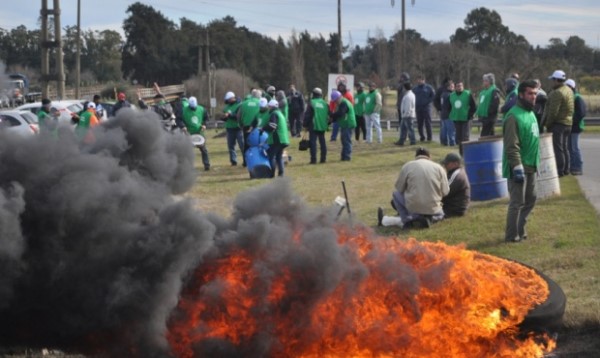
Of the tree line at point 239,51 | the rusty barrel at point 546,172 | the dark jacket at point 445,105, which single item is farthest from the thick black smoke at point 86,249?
the tree line at point 239,51

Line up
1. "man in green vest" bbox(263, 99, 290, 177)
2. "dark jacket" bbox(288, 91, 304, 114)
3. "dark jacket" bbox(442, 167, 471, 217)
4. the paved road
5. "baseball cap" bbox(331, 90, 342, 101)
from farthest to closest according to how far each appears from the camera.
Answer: "dark jacket" bbox(288, 91, 304, 114), "baseball cap" bbox(331, 90, 342, 101), "man in green vest" bbox(263, 99, 290, 177), the paved road, "dark jacket" bbox(442, 167, 471, 217)

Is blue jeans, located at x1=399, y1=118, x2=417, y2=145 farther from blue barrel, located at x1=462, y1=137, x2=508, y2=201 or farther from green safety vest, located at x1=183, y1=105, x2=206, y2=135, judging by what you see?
blue barrel, located at x1=462, y1=137, x2=508, y2=201

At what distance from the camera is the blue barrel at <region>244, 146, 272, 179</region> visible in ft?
60.2

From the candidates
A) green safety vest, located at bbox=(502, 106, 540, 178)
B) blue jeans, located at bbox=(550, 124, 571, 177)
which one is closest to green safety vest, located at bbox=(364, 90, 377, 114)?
blue jeans, located at bbox=(550, 124, 571, 177)

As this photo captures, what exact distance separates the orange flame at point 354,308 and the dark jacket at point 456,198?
6.16 m

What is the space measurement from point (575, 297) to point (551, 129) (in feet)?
25.8

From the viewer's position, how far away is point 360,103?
25062 mm

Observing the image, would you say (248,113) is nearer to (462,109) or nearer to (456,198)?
(462,109)

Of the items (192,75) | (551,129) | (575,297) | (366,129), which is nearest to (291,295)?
(575,297)

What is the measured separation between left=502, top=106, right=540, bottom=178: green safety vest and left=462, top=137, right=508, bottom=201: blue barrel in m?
3.14

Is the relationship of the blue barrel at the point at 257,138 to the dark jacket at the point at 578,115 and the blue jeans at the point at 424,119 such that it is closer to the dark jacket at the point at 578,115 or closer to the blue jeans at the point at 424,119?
the dark jacket at the point at 578,115

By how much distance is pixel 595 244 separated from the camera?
33.3 feet

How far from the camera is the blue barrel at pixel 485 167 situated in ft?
43.3

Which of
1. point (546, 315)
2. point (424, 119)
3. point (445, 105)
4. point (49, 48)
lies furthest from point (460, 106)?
point (546, 315)
